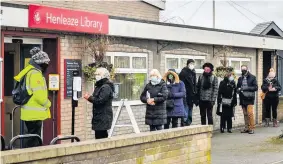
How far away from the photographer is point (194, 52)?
1562cm

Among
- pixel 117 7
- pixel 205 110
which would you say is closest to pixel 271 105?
pixel 205 110

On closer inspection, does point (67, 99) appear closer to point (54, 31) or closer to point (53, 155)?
point (54, 31)

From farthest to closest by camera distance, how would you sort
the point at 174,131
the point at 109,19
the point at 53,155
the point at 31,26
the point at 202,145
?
the point at 109,19 → the point at 31,26 → the point at 202,145 → the point at 174,131 → the point at 53,155

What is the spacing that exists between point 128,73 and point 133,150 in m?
6.16

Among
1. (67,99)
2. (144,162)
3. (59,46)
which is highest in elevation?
(59,46)

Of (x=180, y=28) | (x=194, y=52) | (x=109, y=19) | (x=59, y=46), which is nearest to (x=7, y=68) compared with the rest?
A: (x=59, y=46)

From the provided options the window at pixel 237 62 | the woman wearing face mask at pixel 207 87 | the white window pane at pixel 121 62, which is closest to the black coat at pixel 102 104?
the white window pane at pixel 121 62

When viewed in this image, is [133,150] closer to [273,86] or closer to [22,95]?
[22,95]

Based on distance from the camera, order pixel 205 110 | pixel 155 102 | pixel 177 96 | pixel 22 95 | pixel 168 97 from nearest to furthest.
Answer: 1. pixel 22 95
2. pixel 155 102
3. pixel 168 97
4. pixel 177 96
5. pixel 205 110

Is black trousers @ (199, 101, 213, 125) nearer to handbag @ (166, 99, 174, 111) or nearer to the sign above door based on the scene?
handbag @ (166, 99, 174, 111)

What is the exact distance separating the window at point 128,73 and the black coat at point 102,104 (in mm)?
3420

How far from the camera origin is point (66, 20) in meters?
10.8

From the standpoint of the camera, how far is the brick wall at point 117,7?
13.9 m

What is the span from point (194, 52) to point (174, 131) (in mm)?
7607
